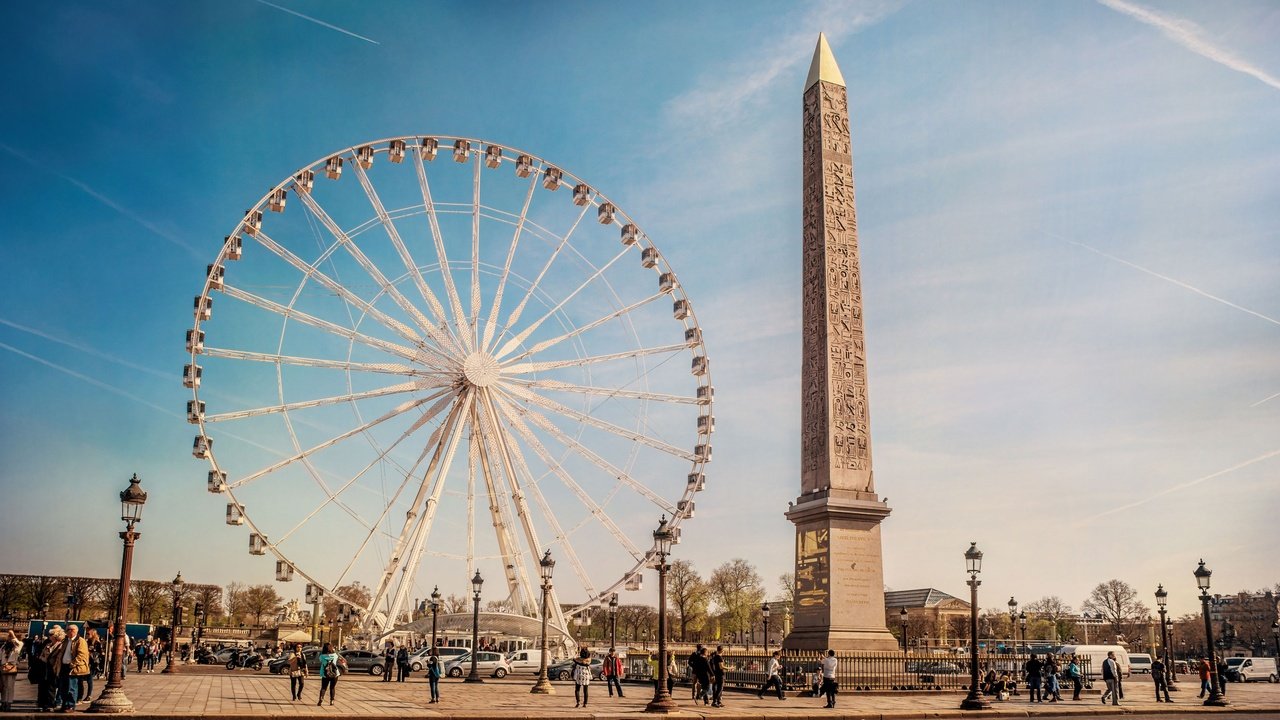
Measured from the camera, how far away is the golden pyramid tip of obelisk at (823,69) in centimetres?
2825

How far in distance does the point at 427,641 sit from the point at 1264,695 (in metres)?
31.8

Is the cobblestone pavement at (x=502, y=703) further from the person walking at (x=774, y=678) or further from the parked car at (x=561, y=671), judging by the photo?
the parked car at (x=561, y=671)

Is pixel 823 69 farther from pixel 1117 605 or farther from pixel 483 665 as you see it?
pixel 1117 605

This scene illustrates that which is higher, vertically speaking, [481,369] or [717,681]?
[481,369]

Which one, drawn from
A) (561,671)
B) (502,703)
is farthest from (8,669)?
(561,671)

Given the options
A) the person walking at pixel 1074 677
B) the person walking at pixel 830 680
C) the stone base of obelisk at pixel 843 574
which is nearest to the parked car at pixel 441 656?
the stone base of obelisk at pixel 843 574

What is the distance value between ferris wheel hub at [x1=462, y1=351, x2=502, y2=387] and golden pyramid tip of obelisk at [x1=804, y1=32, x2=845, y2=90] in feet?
Answer: 42.9

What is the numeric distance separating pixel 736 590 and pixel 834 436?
204 feet

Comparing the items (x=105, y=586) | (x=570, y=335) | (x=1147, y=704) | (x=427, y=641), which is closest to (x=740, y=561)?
(x=427, y=641)

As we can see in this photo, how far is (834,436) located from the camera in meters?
25.2

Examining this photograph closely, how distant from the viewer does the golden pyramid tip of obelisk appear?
2825 centimetres

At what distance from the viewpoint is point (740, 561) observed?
8662 cm

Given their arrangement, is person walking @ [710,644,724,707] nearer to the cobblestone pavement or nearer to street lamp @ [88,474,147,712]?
the cobblestone pavement

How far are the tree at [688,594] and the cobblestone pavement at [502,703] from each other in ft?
163
